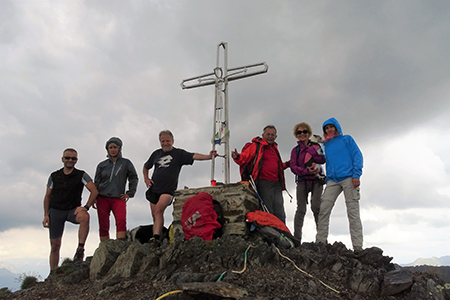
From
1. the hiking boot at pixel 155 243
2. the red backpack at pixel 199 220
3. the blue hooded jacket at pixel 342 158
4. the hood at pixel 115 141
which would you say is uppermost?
the hood at pixel 115 141

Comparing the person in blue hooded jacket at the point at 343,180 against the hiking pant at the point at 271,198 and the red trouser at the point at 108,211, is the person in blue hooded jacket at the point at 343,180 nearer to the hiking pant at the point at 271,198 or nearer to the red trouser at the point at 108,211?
the hiking pant at the point at 271,198

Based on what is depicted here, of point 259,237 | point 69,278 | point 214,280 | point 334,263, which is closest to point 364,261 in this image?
A: point 334,263

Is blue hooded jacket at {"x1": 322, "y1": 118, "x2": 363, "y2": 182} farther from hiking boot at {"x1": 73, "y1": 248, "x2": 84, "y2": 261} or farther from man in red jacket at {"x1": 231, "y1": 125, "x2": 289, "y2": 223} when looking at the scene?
hiking boot at {"x1": 73, "y1": 248, "x2": 84, "y2": 261}

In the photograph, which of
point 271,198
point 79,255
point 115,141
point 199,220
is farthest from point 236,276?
point 115,141

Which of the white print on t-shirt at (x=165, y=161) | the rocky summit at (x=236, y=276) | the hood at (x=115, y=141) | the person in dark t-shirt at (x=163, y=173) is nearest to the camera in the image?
the rocky summit at (x=236, y=276)

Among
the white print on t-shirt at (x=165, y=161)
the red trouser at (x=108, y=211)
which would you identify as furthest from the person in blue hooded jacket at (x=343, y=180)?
the red trouser at (x=108, y=211)

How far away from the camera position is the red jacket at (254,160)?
808 cm

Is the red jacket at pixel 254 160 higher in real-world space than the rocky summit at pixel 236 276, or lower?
higher

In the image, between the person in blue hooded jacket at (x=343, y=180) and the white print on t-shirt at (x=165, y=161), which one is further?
the white print on t-shirt at (x=165, y=161)

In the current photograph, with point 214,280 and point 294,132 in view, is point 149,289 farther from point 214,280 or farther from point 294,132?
point 294,132

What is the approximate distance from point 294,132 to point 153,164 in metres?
3.79

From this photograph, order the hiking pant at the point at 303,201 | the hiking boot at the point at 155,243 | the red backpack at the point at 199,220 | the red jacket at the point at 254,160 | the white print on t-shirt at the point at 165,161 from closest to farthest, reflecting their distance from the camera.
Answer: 1. the red backpack at the point at 199,220
2. the hiking boot at the point at 155,243
3. the hiking pant at the point at 303,201
4. the white print on t-shirt at the point at 165,161
5. the red jacket at the point at 254,160

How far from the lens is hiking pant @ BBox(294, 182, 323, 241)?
7.83 meters

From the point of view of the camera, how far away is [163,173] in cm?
788
